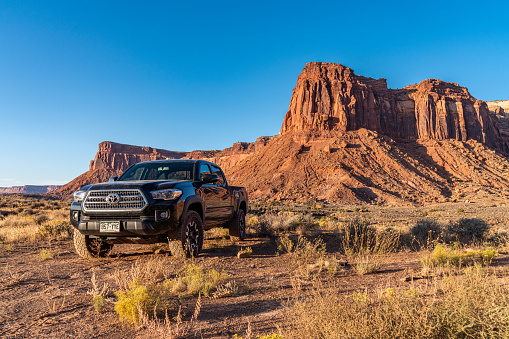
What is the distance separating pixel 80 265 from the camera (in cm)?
668

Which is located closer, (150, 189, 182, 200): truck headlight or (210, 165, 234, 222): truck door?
(150, 189, 182, 200): truck headlight

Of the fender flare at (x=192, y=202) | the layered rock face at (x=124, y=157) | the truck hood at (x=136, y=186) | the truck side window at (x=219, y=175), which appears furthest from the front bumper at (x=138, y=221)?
the layered rock face at (x=124, y=157)

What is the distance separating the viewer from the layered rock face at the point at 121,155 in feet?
477

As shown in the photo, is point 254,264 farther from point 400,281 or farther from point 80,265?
point 80,265

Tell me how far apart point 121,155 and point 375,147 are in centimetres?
11842

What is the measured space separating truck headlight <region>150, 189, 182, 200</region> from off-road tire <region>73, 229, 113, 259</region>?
1.99 meters

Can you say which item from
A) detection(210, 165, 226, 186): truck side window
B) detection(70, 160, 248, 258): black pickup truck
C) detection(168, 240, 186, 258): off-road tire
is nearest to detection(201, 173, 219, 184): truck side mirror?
detection(70, 160, 248, 258): black pickup truck

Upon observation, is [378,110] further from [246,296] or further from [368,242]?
[246,296]

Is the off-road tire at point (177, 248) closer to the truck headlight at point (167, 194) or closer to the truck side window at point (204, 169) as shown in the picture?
the truck headlight at point (167, 194)

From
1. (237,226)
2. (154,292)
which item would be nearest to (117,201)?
(154,292)

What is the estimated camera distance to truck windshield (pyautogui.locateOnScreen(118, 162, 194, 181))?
25.4 feet

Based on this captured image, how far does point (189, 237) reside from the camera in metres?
6.90

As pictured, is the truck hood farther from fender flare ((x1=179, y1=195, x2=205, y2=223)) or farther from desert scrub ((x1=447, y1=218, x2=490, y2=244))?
desert scrub ((x1=447, y1=218, x2=490, y2=244))

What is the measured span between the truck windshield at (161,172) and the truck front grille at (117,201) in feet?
5.05
